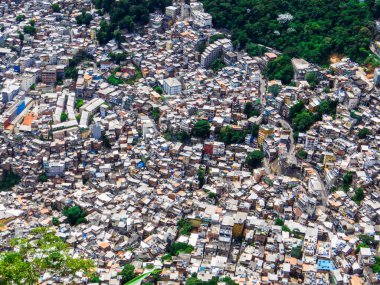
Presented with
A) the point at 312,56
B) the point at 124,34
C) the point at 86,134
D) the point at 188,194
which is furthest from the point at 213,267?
the point at 124,34

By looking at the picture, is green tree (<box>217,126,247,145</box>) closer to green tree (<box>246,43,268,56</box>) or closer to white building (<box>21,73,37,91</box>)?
green tree (<box>246,43,268,56</box>)

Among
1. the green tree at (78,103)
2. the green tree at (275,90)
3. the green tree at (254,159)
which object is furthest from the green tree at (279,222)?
the green tree at (78,103)

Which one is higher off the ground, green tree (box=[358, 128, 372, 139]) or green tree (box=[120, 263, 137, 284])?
green tree (box=[358, 128, 372, 139])

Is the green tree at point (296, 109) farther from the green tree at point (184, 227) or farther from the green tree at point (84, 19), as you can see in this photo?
the green tree at point (84, 19)

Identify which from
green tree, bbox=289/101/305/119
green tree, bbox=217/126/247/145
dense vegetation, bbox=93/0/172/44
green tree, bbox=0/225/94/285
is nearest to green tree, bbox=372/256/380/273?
green tree, bbox=217/126/247/145

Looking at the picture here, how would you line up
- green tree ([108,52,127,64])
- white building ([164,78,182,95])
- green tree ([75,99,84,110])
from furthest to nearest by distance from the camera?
1. green tree ([108,52,127,64])
2. green tree ([75,99,84,110])
3. white building ([164,78,182,95])

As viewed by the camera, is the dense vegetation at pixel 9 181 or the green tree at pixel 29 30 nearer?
the dense vegetation at pixel 9 181

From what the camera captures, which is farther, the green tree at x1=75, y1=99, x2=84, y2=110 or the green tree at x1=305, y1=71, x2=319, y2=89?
the green tree at x1=75, y1=99, x2=84, y2=110
